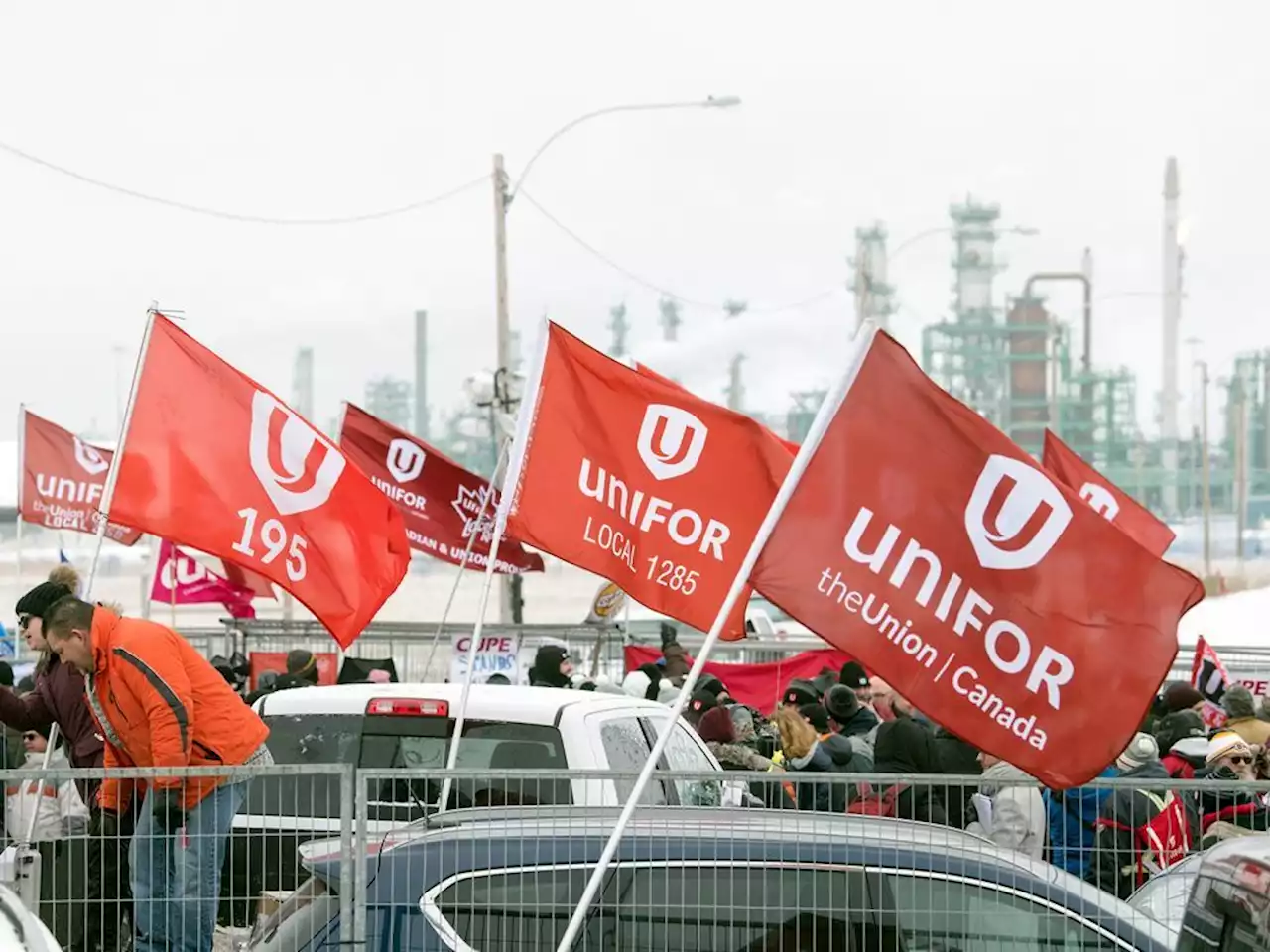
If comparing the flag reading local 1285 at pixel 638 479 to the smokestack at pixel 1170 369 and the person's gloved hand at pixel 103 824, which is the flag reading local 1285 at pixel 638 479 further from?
the smokestack at pixel 1170 369

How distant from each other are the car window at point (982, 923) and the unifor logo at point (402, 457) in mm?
12227

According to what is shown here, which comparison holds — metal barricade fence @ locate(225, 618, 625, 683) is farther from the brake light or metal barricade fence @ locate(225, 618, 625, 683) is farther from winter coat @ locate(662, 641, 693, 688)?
the brake light

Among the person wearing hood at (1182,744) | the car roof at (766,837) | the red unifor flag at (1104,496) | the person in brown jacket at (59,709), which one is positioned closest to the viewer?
the car roof at (766,837)

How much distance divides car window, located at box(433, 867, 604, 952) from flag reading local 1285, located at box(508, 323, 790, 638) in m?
3.62

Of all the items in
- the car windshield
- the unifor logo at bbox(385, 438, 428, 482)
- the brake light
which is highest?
the unifor logo at bbox(385, 438, 428, 482)

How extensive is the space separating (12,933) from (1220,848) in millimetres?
2786

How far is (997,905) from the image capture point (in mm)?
5934

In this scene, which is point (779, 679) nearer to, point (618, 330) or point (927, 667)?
point (927, 667)

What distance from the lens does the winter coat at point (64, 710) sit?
8602 mm

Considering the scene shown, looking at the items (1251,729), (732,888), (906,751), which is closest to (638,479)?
(906,751)

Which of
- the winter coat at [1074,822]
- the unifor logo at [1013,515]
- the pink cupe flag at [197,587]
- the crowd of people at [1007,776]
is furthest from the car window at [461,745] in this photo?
the pink cupe flag at [197,587]

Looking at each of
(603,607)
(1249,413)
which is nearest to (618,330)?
(1249,413)

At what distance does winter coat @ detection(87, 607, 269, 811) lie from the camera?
7.33m

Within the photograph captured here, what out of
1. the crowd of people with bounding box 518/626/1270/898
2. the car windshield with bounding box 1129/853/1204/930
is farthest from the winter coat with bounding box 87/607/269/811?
the car windshield with bounding box 1129/853/1204/930
